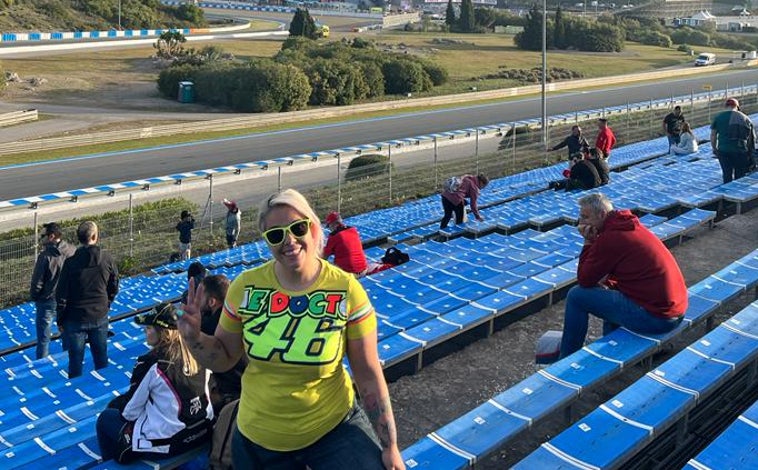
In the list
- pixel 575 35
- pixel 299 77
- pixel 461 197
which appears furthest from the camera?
pixel 575 35

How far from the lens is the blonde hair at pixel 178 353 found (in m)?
4.73

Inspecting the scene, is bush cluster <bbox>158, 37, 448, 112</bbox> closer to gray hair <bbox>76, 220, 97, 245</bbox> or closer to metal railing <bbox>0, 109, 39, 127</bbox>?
metal railing <bbox>0, 109, 39, 127</bbox>

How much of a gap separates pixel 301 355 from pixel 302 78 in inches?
1801

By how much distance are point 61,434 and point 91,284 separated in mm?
2583

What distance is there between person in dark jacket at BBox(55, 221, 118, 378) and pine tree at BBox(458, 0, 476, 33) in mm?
94078

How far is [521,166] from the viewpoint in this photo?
84.7 feet

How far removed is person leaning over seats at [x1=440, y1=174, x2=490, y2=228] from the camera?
14.6 m

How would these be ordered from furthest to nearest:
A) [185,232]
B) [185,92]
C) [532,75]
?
[532,75] → [185,92] → [185,232]

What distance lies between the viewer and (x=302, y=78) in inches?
1880

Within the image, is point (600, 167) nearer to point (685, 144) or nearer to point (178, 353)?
point (685, 144)

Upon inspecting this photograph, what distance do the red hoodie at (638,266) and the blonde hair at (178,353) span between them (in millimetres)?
3416

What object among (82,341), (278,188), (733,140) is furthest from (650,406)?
(278,188)

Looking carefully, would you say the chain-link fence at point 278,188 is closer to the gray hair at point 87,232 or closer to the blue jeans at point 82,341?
the blue jeans at point 82,341

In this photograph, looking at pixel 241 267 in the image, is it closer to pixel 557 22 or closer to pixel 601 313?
pixel 601 313
